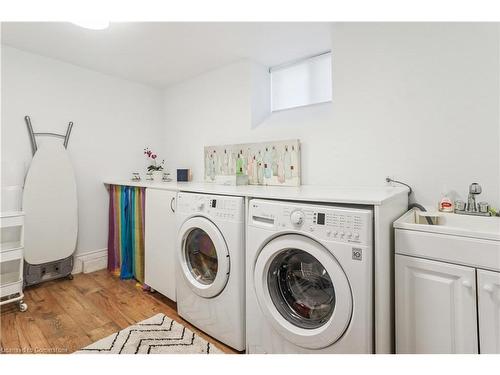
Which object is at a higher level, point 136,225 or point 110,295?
point 136,225

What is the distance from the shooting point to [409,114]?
1.65 metres

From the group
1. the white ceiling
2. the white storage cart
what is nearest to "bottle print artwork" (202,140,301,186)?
the white ceiling

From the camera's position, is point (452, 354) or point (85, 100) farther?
point (85, 100)

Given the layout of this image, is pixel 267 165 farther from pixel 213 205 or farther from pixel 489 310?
pixel 489 310

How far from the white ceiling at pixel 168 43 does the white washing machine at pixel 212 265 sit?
1307mm

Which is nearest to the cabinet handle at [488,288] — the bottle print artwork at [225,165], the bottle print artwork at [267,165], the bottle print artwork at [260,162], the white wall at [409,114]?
the white wall at [409,114]

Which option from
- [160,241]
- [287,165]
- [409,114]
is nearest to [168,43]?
[287,165]

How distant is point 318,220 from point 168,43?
1986 millimetres

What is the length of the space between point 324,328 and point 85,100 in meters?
3.02

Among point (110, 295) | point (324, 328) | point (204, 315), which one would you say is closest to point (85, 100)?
point (110, 295)

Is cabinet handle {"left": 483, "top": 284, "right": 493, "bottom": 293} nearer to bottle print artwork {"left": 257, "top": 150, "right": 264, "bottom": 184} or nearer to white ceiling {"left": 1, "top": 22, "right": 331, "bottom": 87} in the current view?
bottle print artwork {"left": 257, "top": 150, "right": 264, "bottom": 184}

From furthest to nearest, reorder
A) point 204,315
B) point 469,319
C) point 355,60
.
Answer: point 355,60 < point 204,315 < point 469,319
